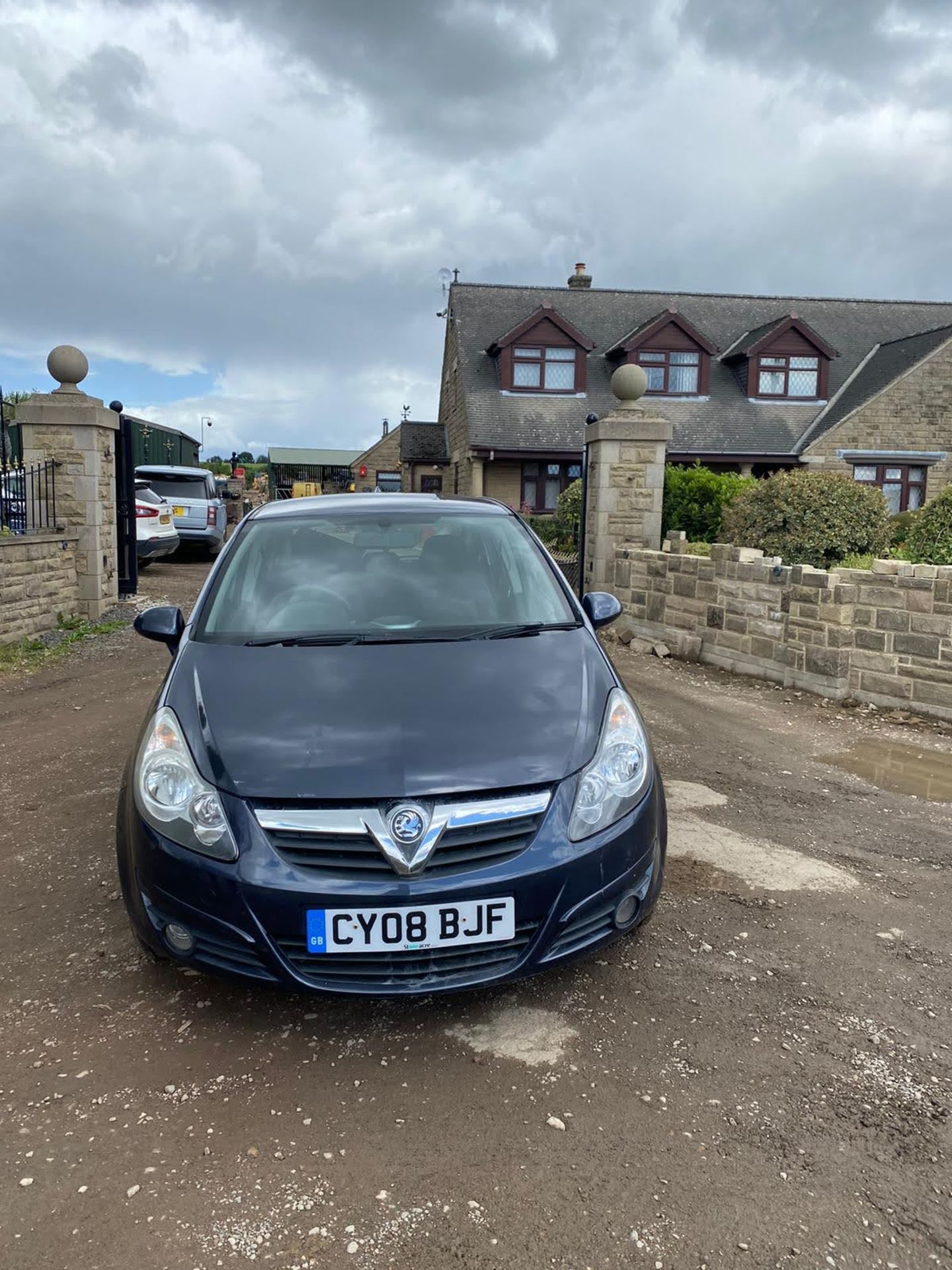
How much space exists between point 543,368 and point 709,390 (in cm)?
504

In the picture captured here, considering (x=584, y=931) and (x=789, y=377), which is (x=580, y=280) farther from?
Answer: (x=584, y=931)

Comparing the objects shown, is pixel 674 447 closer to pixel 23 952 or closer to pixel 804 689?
pixel 804 689

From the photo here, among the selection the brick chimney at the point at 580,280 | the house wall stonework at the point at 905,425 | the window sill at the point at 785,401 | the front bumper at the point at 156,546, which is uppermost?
the brick chimney at the point at 580,280

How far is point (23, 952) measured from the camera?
126 inches

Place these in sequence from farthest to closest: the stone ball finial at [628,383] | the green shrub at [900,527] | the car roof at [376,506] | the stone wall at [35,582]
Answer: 1. the stone ball finial at [628,383]
2. the green shrub at [900,527]
3. the stone wall at [35,582]
4. the car roof at [376,506]

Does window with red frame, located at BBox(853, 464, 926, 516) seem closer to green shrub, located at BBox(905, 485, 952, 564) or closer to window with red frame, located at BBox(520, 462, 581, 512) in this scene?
window with red frame, located at BBox(520, 462, 581, 512)

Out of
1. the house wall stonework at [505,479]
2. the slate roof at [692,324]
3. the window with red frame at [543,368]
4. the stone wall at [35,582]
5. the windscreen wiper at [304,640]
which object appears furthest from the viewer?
the window with red frame at [543,368]

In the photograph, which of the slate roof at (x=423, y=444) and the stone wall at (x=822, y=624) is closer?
the stone wall at (x=822, y=624)

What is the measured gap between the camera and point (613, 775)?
2.74 m

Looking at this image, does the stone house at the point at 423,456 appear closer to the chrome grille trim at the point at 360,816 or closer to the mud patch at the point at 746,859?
the mud patch at the point at 746,859

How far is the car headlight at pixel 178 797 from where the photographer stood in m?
2.50

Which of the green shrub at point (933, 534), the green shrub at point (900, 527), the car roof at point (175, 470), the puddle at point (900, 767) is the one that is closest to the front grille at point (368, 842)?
the puddle at point (900, 767)

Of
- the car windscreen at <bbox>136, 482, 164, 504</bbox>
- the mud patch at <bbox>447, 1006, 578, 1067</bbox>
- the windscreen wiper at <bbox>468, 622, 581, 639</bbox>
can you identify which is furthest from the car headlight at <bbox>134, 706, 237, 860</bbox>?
the car windscreen at <bbox>136, 482, 164, 504</bbox>

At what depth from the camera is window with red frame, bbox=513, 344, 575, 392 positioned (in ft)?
84.5
